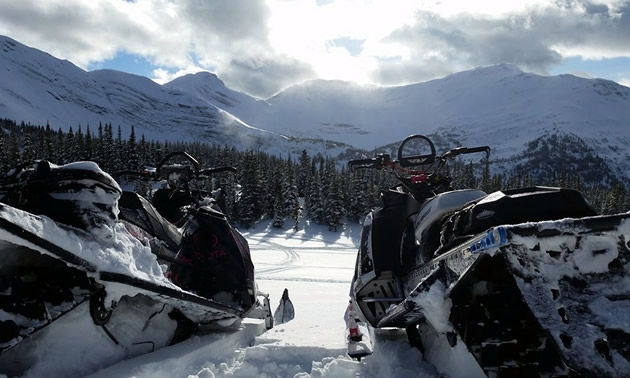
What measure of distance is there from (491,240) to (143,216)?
8.11ft

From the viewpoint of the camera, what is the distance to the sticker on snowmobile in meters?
1.74

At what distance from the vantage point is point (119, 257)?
230 centimetres

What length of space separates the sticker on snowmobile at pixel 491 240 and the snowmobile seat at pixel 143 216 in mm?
2317

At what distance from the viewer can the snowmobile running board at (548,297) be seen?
1605 mm

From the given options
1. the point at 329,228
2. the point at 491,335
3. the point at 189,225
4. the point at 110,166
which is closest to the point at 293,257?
the point at 329,228

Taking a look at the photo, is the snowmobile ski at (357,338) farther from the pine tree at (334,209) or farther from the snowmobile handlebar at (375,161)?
the pine tree at (334,209)

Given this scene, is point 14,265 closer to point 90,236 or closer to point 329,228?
point 90,236

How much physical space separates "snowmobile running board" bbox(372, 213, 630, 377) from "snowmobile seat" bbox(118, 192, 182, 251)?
87.6 inches

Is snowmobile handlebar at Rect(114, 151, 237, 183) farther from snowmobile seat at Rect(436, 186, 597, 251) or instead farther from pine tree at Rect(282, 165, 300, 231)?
pine tree at Rect(282, 165, 300, 231)

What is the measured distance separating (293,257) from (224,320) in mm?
27765

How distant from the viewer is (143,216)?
3.28 metres

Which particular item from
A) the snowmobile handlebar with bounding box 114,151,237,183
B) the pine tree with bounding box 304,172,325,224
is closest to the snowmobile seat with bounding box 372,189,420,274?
the snowmobile handlebar with bounding box 114,151,237,183

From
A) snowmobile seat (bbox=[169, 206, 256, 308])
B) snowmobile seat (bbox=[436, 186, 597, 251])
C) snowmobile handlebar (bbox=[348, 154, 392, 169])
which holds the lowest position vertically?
snowmobile seat (bbox=[169, 206, 256, 308])

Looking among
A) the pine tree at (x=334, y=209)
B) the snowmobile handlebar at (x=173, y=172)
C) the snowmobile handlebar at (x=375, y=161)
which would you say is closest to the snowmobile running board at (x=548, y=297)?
the snowmobile handlebar at (x=375, y=161)
